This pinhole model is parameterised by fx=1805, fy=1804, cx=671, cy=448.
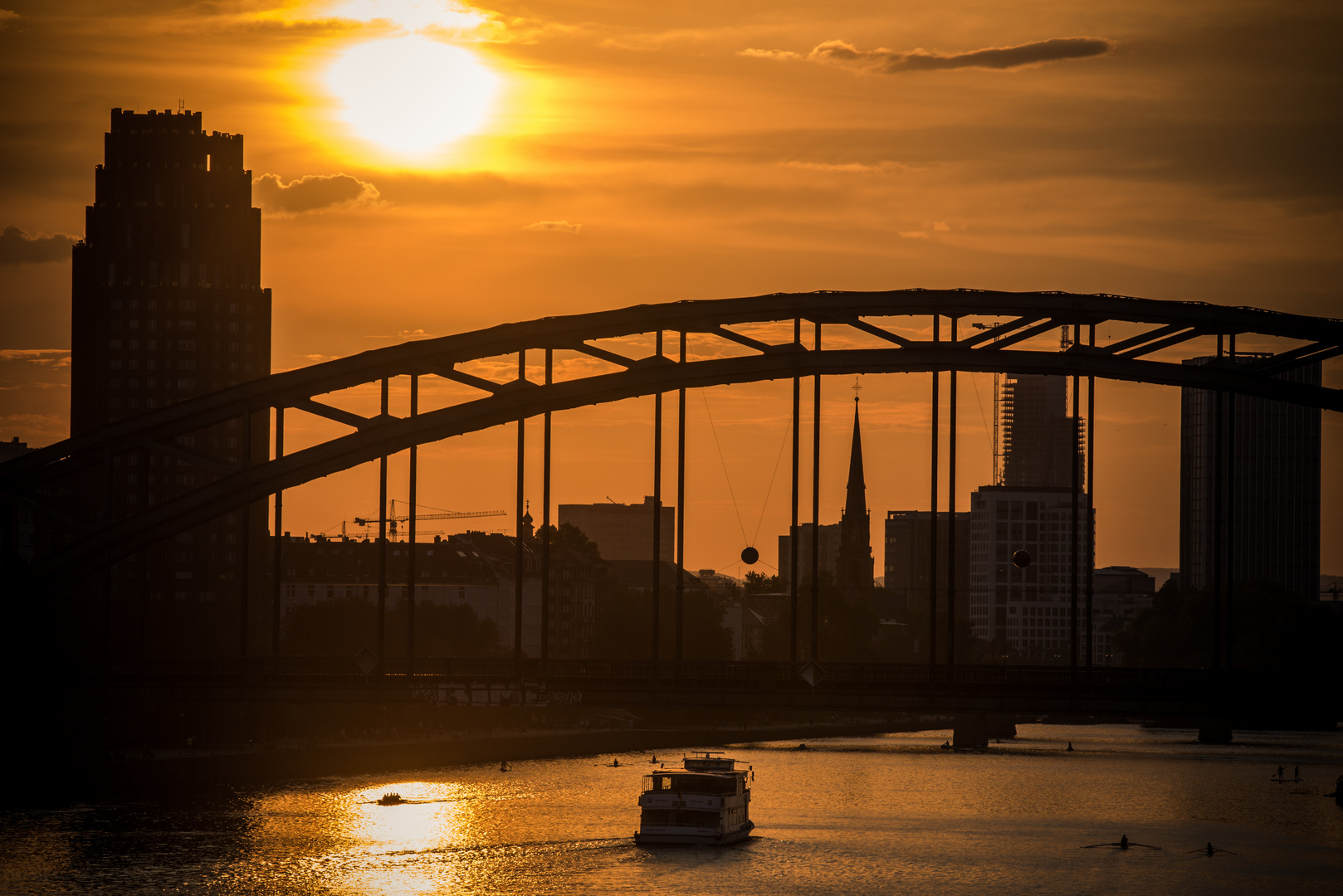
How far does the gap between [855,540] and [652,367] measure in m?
137

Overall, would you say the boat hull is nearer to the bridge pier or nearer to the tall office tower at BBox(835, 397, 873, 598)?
the bridge pier

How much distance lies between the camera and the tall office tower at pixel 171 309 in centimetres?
15062

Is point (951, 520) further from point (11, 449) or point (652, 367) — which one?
point (11, 449)

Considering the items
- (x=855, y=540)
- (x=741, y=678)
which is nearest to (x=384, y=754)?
(x=741, y=678)

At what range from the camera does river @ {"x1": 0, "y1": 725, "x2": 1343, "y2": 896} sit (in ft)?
163

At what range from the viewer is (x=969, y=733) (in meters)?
108

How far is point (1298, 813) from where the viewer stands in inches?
2662

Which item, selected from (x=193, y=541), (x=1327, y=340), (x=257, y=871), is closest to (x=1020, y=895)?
(x=1327, y=340)

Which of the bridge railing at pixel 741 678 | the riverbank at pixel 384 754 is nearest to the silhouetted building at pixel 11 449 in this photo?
the riverbank at pixel 384 754

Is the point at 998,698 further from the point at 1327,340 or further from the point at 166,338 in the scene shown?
the point at 166,338

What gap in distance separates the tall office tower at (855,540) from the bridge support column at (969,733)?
72855 millimetres

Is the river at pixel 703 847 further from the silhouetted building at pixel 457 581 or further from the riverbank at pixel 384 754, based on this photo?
the silhouetted building at pixel 457 581

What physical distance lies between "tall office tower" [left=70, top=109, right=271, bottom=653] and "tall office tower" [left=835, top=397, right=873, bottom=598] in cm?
6024

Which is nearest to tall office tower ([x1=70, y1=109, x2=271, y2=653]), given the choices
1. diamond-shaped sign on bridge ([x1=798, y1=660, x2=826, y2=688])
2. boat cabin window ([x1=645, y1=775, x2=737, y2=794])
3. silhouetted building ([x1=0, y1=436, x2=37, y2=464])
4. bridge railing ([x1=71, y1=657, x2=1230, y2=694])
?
silhouetted building ([x1=0, y1=436, x2=37, y2=464])
